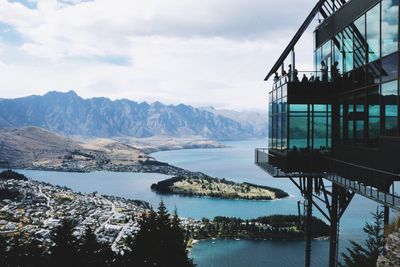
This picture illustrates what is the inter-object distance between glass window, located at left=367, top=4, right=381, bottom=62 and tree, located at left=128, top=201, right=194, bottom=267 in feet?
55.0

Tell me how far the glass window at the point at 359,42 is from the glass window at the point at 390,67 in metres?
2.76

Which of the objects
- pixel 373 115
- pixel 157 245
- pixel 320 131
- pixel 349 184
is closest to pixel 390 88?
pixel 373 115

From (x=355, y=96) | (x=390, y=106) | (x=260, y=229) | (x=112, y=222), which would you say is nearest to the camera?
(x=390, y=106)

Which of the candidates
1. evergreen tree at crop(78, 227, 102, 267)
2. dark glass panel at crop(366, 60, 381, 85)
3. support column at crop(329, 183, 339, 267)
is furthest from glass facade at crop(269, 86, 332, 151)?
evergreen tree at crop(78, 227, 102, 267)

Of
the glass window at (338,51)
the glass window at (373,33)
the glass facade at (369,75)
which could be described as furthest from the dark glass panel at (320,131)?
the glass window at (373,33)

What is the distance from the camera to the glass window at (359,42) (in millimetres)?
20688

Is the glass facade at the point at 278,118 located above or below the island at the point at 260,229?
above

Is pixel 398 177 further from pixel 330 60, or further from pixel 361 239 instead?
pixel 361 239

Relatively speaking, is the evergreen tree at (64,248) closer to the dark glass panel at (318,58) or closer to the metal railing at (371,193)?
the metal railing at (371,193)

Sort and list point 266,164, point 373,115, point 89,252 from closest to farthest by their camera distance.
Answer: point 373,115
point 89,252
point 266,164

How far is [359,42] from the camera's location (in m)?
21.2

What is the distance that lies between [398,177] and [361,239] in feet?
332

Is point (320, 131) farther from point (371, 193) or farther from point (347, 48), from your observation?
point (371, 193)

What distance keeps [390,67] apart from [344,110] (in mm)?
6519
